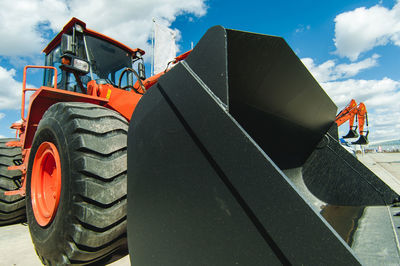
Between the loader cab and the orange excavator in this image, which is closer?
the loader cab

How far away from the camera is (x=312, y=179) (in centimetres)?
218

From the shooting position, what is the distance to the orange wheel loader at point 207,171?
0.68 metres

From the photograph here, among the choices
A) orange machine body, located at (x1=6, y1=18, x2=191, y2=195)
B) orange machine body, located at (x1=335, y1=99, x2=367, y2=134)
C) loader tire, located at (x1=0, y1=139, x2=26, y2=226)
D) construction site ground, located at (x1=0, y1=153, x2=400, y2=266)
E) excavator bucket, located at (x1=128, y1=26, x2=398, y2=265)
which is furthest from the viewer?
orange machine body, located at (x1=335, y1=99, x2=367, y2=134)

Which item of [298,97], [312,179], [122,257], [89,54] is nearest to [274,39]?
[298,97]

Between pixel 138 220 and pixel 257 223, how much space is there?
1.96 feet

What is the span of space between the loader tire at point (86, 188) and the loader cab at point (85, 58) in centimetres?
117

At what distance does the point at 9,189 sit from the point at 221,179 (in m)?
3.50

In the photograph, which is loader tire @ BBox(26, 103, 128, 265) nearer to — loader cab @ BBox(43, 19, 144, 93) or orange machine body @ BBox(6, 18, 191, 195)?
orange machine body @ BBox(6, 18, 191, 195)

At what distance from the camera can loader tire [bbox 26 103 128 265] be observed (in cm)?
130

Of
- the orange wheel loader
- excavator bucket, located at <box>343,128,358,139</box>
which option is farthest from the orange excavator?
the orange wheel loader

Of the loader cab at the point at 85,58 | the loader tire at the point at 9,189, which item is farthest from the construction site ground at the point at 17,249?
the loader cab at the point at 85,58

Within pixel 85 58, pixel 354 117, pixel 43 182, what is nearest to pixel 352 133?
pixel 354 117

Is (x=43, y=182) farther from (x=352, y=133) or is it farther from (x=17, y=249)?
(x=352, y=133)

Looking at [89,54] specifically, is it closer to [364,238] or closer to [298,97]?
[298,97]
